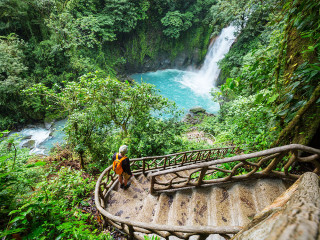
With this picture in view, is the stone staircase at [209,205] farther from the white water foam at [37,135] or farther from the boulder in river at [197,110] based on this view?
the boulder in river at [197,110]

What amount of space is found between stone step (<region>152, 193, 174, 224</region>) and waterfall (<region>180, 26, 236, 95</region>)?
59.0ft

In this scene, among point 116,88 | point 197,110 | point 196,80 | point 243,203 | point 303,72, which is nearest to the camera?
point 303,72

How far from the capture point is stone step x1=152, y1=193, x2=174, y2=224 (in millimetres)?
2836

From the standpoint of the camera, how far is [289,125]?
2432 millimetres

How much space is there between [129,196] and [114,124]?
149 inches

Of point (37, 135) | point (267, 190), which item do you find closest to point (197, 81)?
point (37, 135)

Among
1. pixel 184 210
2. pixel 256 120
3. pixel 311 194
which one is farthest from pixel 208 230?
pixel 256 120

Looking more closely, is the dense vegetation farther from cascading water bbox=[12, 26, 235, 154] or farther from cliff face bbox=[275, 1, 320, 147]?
cascading water bbox=[12, 26, 235, 154]

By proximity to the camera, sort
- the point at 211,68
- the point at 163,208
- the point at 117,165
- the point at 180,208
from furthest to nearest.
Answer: the point at 211,68, the point at 117,165, the point at 163,208, the point at 180,208

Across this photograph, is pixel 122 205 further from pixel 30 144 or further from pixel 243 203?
pixel 30 144

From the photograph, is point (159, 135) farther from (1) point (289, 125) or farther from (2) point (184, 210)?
(1) point (289, 125)

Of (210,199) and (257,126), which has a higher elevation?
(257,126)

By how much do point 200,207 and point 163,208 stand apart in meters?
0.76

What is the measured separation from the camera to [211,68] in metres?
20.8
